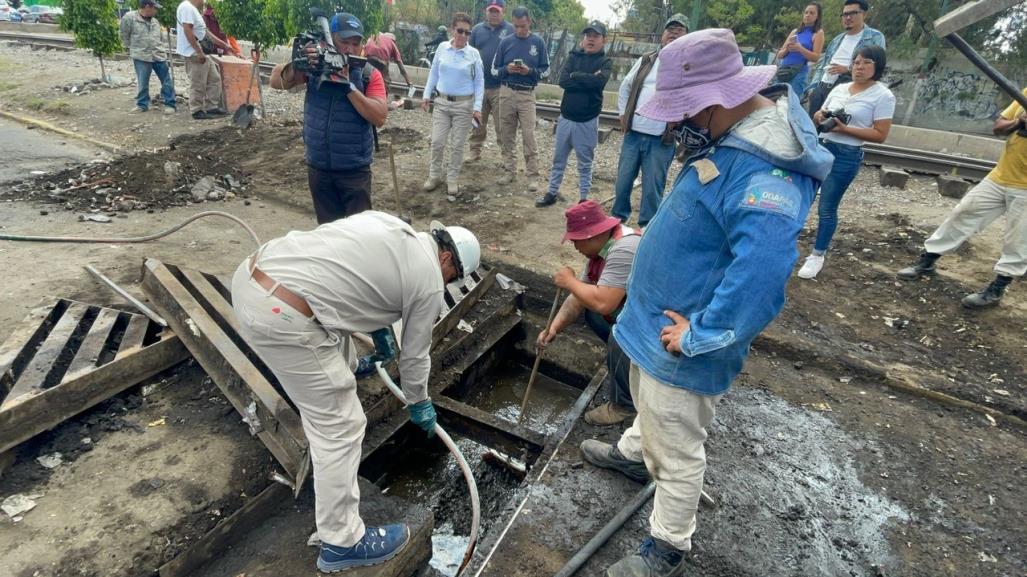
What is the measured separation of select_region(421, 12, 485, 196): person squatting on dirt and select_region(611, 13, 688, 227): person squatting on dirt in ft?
6.55

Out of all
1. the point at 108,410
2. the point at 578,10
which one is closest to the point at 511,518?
the point at 108,410

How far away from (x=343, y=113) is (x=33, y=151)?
263 inches

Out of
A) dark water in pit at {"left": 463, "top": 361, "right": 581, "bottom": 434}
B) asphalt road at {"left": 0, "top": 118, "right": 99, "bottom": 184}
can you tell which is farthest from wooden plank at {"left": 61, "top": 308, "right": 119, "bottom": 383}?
asphalt road at {"left": 0, "top": 118, "right": 99, "bottom": 184}

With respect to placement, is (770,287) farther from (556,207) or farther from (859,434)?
(556,207)

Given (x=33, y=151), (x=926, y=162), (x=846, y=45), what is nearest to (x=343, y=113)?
(x=846, y=45)

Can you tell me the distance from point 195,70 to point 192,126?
1.13 metres

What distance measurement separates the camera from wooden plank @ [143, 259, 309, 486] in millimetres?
2750

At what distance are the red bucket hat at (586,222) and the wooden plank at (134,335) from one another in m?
2.69

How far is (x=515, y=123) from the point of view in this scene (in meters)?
7.30

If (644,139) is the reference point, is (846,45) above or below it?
above

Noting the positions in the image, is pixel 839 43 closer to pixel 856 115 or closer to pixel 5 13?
pixel 856 115

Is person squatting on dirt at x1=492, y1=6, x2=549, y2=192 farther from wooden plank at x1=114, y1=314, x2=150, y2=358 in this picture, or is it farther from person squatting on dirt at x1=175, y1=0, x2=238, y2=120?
person squatting on dirt at x1=175, y1=0, x2=238, y2=120

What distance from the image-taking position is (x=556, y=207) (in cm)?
679

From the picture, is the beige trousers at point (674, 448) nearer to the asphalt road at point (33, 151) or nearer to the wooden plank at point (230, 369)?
the wooden plank at point (230, 369)
